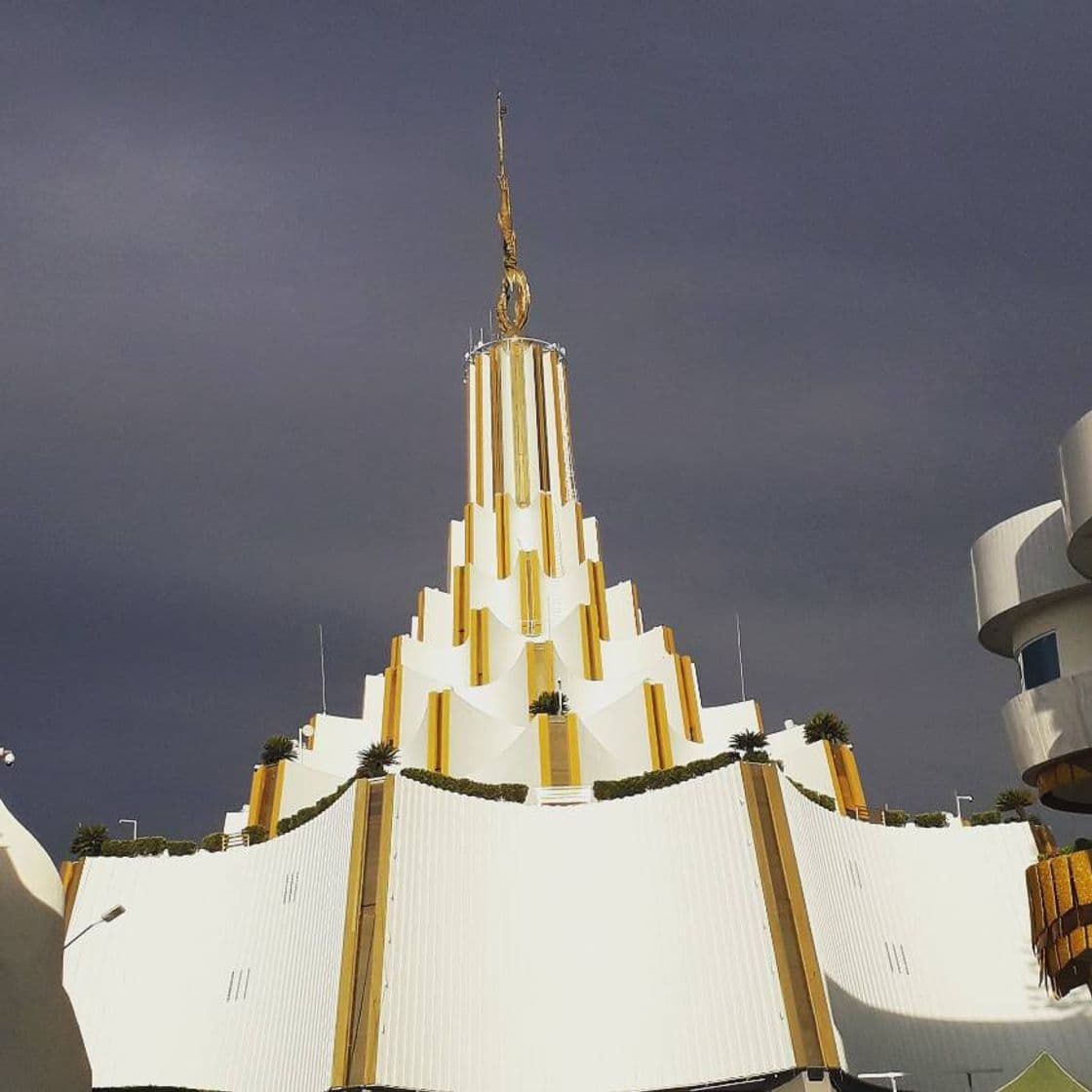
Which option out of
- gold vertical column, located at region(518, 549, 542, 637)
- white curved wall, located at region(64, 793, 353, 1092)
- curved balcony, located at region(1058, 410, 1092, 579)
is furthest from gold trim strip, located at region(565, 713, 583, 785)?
curved balcony, located at region(1058, 410, 1092, 579)

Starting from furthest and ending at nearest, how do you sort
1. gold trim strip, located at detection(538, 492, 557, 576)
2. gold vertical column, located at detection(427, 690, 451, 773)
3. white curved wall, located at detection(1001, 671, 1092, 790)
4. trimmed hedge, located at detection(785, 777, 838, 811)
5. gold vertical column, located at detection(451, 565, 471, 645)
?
1. gold trim strip, located at detection(538, 492, 557, 576)
2. gold vertical column, located at detection(451, 565, 471, 645)
3. gold vertical column, located at detection(427, 690, 451, 773)
4. trimmed hedge, located at detection(785, 777, 838, 811)
5. white curved wall, located at detection(1001, 671, 1092, 790)

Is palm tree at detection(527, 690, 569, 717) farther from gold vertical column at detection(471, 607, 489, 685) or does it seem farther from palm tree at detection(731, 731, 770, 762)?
palm tree at detection(731, 731, 770, 762)

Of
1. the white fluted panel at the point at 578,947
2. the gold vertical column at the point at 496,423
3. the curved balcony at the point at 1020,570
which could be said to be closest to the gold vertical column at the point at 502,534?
the gold vertical column at the point at 496,423

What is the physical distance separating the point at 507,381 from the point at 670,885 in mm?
30986

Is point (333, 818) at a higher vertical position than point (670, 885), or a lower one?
higher

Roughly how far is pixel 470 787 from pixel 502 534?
20821mm

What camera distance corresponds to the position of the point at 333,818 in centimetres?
4006

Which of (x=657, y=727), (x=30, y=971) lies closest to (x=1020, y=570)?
(x=30, y=971)

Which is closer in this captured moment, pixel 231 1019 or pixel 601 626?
pixel 231 1019

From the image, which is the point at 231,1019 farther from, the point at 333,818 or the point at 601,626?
the point at 601,626

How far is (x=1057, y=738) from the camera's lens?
83.0 feet

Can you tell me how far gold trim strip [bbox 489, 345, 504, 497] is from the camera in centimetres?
6297

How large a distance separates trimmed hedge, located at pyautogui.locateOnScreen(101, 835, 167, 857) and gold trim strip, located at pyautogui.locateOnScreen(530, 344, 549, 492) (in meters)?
23.6

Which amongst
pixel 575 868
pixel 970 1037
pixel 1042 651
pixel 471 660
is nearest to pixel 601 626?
pixel 471 660
